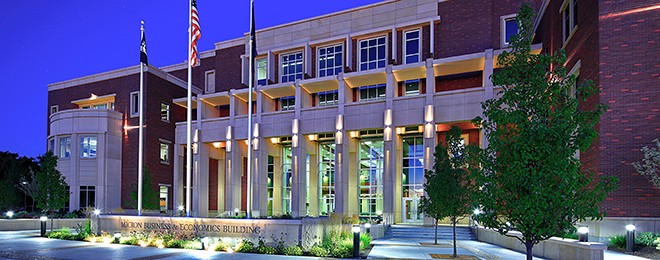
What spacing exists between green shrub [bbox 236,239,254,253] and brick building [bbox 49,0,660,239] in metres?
16.4

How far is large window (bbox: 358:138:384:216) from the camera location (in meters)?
38.1

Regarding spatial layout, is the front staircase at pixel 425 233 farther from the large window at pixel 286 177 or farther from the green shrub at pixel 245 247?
the large window at pixel 286 177

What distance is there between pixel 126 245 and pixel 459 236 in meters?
17.1

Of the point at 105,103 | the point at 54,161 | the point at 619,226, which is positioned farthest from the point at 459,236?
the point at 105,103

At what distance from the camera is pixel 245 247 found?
664 inches

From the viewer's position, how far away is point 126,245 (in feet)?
62.3

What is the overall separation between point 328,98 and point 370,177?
7.81m

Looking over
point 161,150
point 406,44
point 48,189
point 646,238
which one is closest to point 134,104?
point 161,150

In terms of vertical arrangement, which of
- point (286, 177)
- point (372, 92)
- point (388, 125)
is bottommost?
point (286, 177)

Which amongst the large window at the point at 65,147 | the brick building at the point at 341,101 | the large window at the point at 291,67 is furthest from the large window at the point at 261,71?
the large window at the point at 65,147

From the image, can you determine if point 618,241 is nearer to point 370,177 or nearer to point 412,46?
point 370,177

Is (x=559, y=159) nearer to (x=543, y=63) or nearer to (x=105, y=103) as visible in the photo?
(x=543, y=63)

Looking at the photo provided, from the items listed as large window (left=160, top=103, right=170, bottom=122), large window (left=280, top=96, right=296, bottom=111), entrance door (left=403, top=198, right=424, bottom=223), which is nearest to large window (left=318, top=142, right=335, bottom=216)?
large window (left=280, top=96, right=296, bottom=111)

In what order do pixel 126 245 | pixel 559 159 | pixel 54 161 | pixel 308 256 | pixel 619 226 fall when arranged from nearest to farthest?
pixel 559 159 → pixel 308 256 → pixel 619 226 → pixel 126 245 → pixel 54 161
